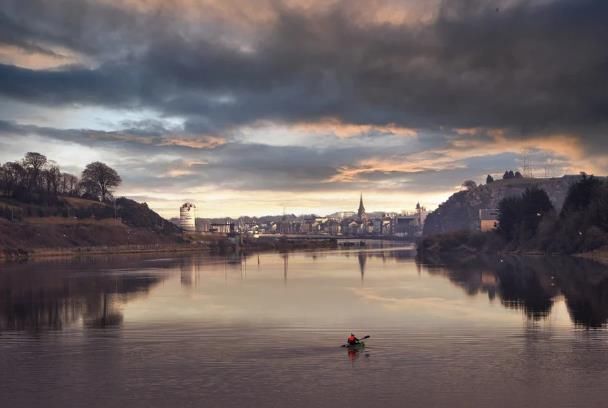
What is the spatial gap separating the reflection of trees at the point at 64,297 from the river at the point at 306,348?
351mm

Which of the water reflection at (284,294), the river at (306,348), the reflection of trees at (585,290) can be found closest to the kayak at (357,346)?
the river at (306,348)

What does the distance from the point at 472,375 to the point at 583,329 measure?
55.4ft

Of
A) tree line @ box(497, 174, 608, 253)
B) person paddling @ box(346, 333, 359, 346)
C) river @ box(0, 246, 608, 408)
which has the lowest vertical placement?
river @ box(0, 246, 608, 408)

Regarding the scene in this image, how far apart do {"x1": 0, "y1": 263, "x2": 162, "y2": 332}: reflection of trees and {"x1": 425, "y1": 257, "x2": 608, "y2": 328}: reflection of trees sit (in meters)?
34.9

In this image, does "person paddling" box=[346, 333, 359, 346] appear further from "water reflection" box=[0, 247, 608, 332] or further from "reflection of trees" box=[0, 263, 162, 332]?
"reflection of trees" box=[0, 263, 162, 332]

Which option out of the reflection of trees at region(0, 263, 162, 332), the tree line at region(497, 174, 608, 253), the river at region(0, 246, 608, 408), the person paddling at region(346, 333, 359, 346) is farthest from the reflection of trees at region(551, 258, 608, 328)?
the reflection of trees at region(0, 263, 162, 332)

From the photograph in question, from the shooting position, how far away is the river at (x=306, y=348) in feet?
98.1

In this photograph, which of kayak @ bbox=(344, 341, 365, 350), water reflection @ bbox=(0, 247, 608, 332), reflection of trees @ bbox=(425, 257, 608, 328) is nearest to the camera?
kayak @ bbox=(344, 341, 365, 350)

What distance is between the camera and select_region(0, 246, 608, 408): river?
2989 centimetres

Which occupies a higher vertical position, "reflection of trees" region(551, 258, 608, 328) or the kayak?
"reflection of trees" region(551, 258, 608, 328)

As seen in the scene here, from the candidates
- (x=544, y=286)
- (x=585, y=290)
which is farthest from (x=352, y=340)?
(x=544, y=286)

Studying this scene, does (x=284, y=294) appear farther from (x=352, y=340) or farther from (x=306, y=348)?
(x=352, y=340)

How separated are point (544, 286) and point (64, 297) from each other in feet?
172

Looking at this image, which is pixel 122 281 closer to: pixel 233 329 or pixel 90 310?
pixel 90 310
